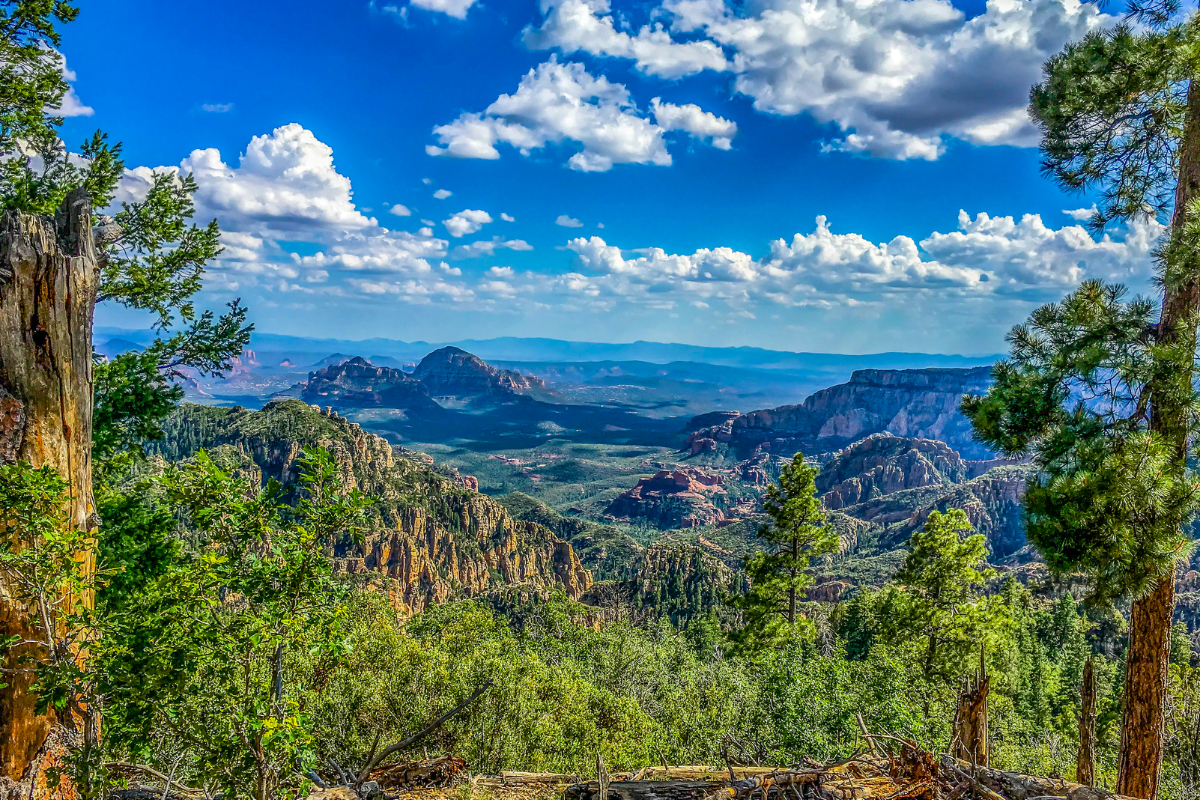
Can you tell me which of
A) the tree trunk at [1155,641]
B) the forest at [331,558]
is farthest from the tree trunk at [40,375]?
the tree trunk at [1155,641]

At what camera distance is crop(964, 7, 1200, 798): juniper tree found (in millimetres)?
6988

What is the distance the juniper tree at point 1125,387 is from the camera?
6988 millimetres

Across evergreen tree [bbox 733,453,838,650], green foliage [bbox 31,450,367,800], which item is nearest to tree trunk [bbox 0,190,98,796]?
green foliage [bbox 31,450,367,800]

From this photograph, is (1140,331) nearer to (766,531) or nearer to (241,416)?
(766,531)

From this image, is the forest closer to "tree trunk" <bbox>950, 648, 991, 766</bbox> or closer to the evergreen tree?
"tree trunk" <bbox>950, 648, 991, 766</bbox>

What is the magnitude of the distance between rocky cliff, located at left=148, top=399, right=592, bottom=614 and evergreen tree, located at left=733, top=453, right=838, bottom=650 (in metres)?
81.7

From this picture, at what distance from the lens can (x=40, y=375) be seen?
7.29 meters

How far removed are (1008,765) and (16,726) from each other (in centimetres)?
1972

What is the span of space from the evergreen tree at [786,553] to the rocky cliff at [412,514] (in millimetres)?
81670

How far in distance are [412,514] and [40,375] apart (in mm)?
108478

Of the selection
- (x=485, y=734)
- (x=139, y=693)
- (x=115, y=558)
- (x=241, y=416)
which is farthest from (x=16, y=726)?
(x=241, y=416)

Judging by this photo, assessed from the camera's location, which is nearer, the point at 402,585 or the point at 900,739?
the point at 900,739

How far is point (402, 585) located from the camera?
99.5 meters

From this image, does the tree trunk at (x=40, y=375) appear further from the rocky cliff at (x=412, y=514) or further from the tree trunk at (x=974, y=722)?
the rocky cliff at (x=412, y=514)
